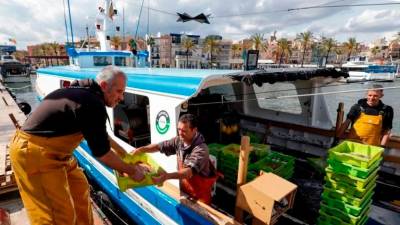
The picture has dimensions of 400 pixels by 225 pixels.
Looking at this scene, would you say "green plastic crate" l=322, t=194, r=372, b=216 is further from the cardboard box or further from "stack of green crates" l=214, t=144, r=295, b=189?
"stack of green crates" l=214, t=144, r=295, b=189

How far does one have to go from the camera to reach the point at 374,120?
4500mm

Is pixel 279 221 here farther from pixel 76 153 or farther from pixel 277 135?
pixel 76 153

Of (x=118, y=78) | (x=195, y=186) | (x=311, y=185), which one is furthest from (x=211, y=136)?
(x=118, y=78)

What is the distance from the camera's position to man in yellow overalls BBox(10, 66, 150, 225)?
235 cm

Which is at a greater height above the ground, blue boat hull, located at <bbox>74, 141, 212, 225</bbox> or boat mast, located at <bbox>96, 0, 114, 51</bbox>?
boat mast, located at <bbox>96, 0, 114, 51</bbox>

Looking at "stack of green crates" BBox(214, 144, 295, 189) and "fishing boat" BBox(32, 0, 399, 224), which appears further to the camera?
"stack of green crates" BBox(214, 144, 295, 189)

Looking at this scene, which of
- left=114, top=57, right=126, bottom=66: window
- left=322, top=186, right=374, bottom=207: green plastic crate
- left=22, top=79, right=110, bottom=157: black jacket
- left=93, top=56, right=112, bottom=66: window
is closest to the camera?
left=22, top=79, right=110, bottom=157: black jacket

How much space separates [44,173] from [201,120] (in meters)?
3.93

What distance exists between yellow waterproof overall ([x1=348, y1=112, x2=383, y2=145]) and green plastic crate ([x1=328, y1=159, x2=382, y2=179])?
67.5 inches

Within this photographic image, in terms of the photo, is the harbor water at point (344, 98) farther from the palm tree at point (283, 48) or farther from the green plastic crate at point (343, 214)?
the palm tree at point (283, 48)

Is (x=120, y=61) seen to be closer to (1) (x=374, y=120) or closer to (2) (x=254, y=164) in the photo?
(2) (x=254, y=164)

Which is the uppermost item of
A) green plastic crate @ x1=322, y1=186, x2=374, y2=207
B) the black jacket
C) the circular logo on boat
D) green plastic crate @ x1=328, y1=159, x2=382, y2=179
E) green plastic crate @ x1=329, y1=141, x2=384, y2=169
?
the black jacket

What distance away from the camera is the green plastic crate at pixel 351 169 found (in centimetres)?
278

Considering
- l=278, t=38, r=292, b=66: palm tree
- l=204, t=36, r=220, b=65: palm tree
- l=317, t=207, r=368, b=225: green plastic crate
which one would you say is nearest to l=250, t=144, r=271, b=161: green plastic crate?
l=317, t=207, r=368, b=225: green plastic crate
